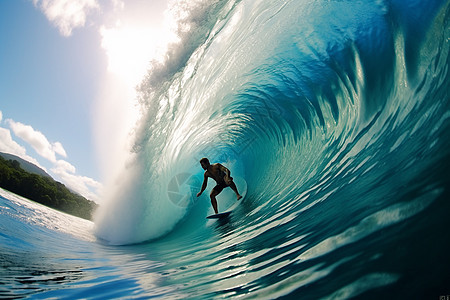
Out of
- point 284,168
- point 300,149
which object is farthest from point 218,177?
point 300,149

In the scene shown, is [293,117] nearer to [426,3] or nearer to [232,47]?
[232,47]

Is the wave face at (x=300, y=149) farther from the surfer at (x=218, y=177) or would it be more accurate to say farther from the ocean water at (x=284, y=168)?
the surfer at (x=218, y=177)

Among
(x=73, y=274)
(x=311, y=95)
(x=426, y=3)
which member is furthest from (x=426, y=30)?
(x=73, y=274)

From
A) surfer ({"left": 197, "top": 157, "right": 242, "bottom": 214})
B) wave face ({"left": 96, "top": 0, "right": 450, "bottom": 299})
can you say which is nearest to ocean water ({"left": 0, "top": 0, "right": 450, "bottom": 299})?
wave face ({"left": 96, "top": 0, "right": 450, "bottom": 299})

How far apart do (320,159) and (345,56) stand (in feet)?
7.90

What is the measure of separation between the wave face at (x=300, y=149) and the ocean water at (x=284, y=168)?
22 millimetres

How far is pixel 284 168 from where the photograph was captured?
648cm

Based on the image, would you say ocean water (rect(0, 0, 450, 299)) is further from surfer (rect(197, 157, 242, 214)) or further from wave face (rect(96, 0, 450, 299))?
surfer (rect(197, 157, 242, 214))

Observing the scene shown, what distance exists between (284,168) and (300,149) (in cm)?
59

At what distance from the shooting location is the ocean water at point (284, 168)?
1605mm

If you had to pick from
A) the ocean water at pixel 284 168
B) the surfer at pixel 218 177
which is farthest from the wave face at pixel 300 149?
the surfer at pixel 218 177

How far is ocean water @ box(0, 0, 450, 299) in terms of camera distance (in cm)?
161

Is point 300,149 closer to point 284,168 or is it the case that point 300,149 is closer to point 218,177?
point 284,168

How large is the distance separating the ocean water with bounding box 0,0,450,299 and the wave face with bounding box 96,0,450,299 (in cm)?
2
